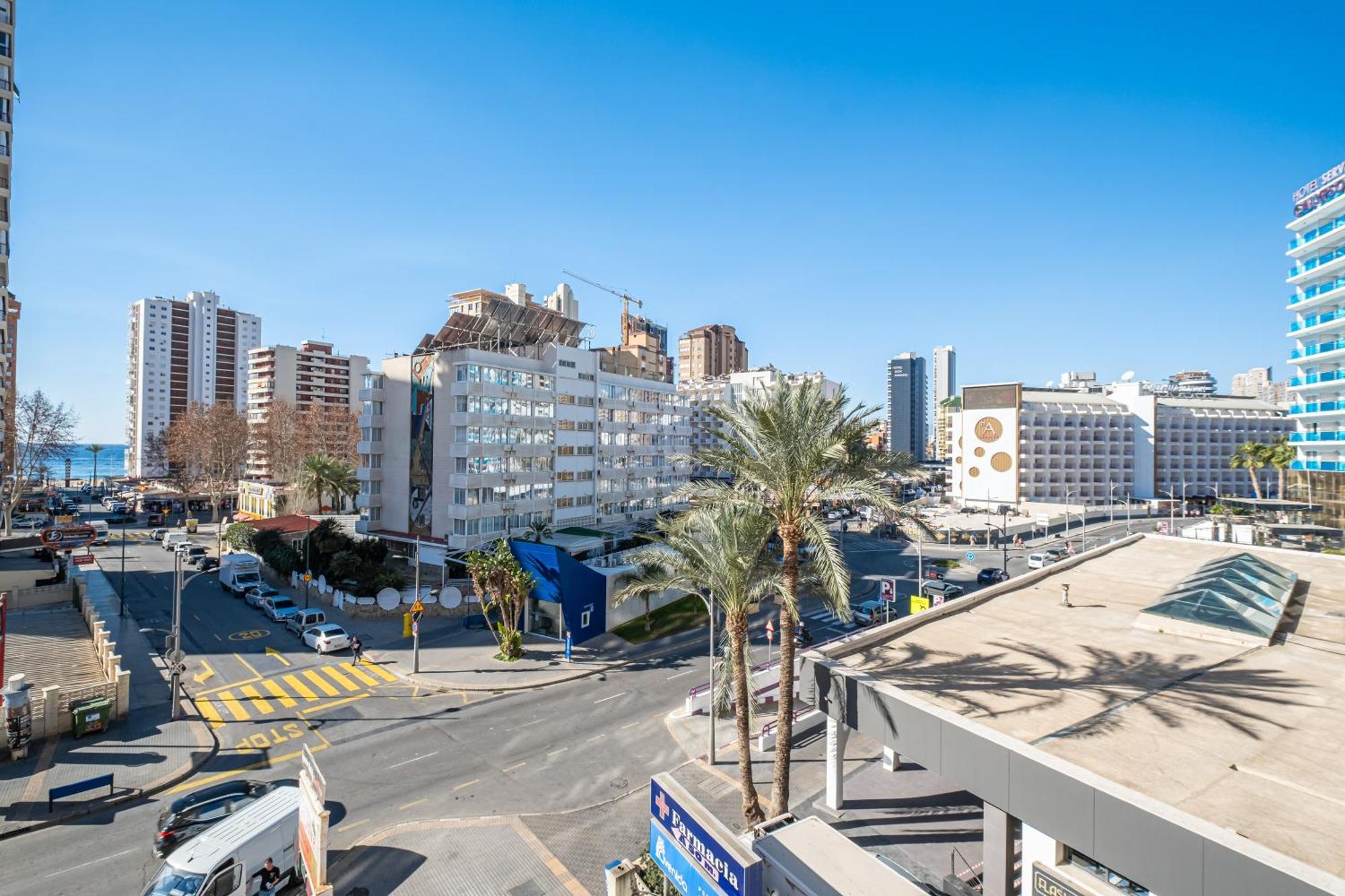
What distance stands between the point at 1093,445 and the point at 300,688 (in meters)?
122

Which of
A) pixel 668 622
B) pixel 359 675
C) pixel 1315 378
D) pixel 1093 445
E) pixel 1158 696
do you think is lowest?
pixel 359 675

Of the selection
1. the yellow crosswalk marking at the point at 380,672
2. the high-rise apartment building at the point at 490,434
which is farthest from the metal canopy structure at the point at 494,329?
the yellow crosswalk marking at the point at 380,672

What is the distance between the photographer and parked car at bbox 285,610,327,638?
38.2 m

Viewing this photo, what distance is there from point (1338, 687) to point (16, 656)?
51.5 m

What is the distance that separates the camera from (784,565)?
17.3 m

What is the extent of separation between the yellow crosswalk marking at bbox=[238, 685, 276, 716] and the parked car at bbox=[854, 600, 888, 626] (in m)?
33.7

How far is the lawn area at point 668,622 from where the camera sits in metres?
39.8

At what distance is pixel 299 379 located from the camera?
129500mm

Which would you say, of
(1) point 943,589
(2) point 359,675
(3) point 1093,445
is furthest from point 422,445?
(3) point 1093,445

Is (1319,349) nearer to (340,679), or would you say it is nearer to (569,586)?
(569,586)

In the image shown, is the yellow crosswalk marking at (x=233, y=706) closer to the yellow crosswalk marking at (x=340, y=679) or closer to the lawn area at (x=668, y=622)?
the yellow crosswalk marking at (x=340, y=679)

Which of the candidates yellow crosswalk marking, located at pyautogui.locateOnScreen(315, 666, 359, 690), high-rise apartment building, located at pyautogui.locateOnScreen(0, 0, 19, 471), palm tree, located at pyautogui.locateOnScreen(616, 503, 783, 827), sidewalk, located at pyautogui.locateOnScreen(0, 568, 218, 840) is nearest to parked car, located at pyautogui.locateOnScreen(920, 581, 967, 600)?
palm tree, located at pyautogui.locateOnScreen(616, 503, 783, 827)

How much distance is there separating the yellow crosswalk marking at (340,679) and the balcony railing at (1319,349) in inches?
2948

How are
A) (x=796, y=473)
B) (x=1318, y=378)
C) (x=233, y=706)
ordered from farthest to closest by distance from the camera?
(x=1318, y=378)
(x=233, y=706)
(x=796, y=473)
